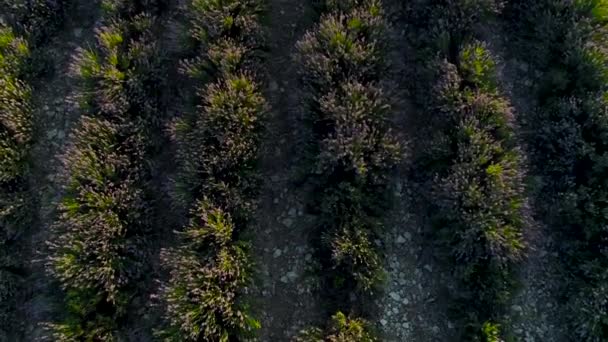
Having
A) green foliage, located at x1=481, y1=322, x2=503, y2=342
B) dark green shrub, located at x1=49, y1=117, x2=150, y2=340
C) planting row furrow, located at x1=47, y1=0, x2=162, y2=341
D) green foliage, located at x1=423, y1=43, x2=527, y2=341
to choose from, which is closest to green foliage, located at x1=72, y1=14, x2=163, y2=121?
planting row furrow, located at x1=47, y1=0, x2=162, y2=341

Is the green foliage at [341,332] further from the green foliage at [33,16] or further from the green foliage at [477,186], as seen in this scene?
the green foliage at [33,16]

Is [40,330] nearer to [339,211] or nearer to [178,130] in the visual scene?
[178,130]

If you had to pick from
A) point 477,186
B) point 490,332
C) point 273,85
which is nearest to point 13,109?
point 273,85

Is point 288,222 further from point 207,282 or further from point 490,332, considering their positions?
point 490,332

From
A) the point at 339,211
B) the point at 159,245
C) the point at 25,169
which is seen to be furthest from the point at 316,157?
the point at 25,169

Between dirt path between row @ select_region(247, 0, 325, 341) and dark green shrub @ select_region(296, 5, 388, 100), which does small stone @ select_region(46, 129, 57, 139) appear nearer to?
dirt path between row @ select_region(247, 0, 325, 341)

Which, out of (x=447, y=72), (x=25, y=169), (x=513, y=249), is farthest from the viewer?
(x=25, y=169)
